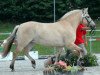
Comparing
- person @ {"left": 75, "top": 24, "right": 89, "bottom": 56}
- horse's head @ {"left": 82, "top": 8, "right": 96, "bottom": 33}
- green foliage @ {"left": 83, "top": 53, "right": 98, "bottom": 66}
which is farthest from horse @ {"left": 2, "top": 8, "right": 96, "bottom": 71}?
green foliage @ {"left": 83, "top": 53, "right": 98, "bottom": 66}

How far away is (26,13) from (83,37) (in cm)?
2989

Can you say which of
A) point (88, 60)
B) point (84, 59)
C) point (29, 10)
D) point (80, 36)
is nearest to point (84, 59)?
point (84, 59)

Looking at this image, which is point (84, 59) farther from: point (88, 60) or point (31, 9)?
point (31, 9)

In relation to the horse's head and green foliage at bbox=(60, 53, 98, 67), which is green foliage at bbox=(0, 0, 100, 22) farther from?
the horse's head

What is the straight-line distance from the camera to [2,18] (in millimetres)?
47875

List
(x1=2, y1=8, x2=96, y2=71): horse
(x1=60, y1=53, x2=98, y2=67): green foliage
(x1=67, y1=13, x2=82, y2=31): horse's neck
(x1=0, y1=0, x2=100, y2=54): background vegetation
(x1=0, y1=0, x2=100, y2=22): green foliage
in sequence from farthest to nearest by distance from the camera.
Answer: (x1=0, y1=0, x2=100, y2=22): green foliage → (x1=0, y1=0, x2=100, y2=54): background vegetation → (x1=60, y1=53, x2=98, y2=67): green foliage → (x1=67, y1=13, x2=82, y2=31): horse's neck → (x1=2, y1=8, x2=96, y2=71): horse

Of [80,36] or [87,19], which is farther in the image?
[80,36]

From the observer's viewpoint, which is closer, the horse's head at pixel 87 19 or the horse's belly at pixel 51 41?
the horse's belly at pixel 51 41

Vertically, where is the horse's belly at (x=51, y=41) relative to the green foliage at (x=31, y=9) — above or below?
above

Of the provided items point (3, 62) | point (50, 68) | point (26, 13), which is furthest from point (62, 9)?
point (50, 68)

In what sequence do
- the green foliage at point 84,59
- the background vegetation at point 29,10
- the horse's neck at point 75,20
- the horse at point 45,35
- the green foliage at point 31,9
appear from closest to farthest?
the horse at point 45,35 < the horse's neck at point 75,20 < the green foliage at point 84,59 < the background vegetation at point 29,10 < the green foliage at point 31,9

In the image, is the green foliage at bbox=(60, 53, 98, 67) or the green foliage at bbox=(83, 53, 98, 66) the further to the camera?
the green foliage at bbox=(83, 53, 98, 66)

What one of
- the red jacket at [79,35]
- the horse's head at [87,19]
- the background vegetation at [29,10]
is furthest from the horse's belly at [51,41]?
the background vegetation at [29,10]

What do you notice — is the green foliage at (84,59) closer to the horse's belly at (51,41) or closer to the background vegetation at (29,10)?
the horse's belly at (51,41)
